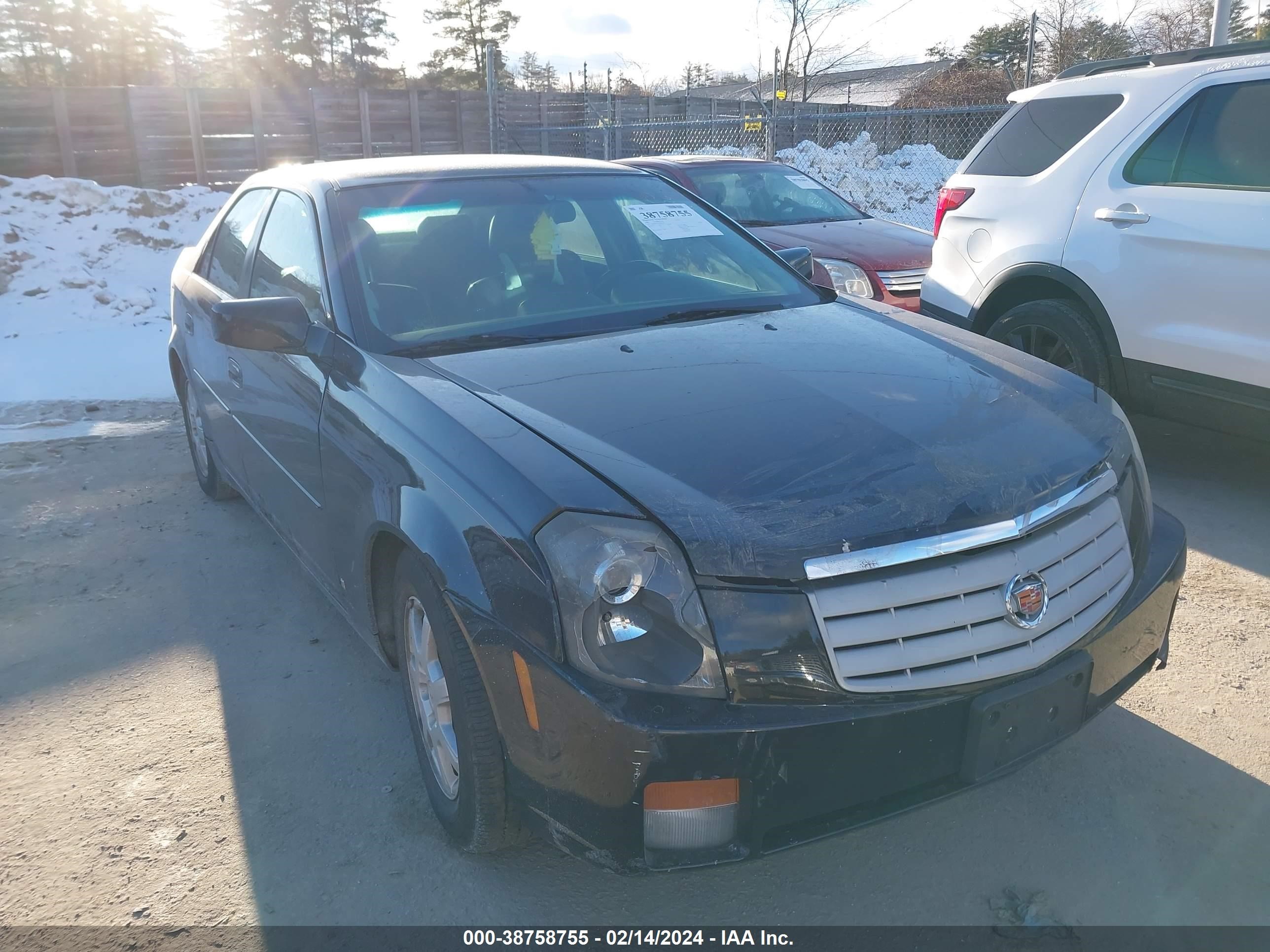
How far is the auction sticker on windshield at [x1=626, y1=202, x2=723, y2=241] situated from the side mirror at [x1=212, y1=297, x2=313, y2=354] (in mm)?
1337

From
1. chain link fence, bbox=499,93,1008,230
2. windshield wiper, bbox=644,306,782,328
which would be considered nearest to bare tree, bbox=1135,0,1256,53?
chain link fence, bbox=499,93,1008,230

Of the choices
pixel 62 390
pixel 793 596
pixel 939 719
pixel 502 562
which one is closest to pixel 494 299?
pixel 502 562

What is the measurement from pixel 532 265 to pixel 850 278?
4.02 metres

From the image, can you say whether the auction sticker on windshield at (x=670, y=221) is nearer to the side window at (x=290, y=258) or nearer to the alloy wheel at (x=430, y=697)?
the side window at (x=290, y=258)

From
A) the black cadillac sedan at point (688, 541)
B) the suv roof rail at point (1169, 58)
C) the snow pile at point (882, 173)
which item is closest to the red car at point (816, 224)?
the suv roof rail at point (1169, 58)

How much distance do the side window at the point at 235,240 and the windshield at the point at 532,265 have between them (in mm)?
933

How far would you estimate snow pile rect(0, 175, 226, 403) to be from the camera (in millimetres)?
7312

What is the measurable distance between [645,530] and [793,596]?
313mm

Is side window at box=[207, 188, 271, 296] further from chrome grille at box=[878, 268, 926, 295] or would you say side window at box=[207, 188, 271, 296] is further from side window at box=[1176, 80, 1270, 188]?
chrome grille at box=[878, 268, 926, 295]

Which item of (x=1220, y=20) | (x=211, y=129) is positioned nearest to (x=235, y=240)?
(x=1220, y=20)

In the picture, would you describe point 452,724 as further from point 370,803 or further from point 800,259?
point 800,259

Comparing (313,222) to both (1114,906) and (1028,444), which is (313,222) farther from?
(1114,906)

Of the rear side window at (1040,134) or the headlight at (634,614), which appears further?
the rear side window at (1040,134)

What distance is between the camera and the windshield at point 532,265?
3.01 meters
